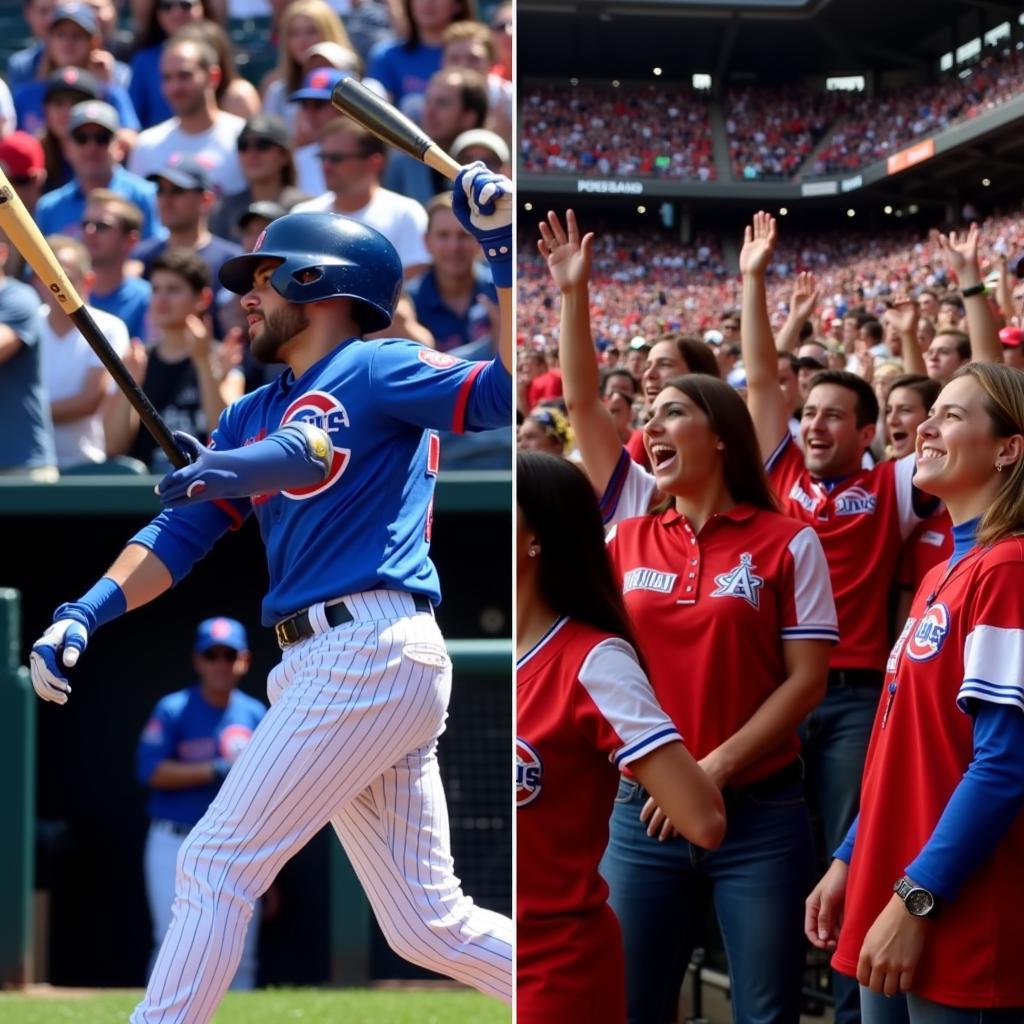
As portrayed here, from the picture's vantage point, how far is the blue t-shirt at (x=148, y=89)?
742 centimetres

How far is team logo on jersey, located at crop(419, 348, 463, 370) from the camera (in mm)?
2623

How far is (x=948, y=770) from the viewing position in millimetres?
1872

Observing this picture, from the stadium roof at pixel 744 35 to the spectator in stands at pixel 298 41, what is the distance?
4.55 m

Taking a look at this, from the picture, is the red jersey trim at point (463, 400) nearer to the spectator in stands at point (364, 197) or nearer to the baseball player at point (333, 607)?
the baseball player at point (333, 607)

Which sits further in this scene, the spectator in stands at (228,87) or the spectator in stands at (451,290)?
the spectator in stands at (228,87)

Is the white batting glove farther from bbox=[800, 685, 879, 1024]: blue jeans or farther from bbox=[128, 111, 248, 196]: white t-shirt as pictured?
bbox=[128, 111, 248, 196]: white t-shirt

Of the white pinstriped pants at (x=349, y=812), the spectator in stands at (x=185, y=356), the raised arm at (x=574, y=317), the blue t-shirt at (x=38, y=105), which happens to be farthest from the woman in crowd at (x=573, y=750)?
the blue t-shirt at (x=38, y=105)

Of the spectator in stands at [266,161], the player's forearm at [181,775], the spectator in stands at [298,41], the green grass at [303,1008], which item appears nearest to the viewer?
the green grass at [303,1008]

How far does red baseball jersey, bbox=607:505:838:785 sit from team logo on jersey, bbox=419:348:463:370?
15.0 inches

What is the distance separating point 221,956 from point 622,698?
2.84ft

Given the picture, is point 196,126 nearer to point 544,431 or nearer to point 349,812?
point 349,812

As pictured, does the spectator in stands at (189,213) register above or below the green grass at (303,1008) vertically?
above

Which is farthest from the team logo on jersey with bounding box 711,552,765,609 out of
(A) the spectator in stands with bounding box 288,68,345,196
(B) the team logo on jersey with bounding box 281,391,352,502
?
(A) the spectator in stands with bounding box 288,68,345,196

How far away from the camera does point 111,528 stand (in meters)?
6.36
